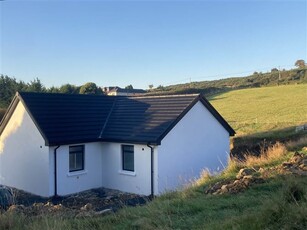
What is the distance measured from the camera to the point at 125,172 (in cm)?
1708

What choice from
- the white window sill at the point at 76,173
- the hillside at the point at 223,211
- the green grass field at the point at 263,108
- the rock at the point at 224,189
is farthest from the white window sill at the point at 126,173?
the green grass field at the point at 263,108

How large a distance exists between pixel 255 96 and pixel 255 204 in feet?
176

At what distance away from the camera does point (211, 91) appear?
231ft

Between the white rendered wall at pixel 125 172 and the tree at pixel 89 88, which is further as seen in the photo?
the tree at pixel 89 88

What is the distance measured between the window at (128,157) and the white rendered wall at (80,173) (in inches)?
60.3

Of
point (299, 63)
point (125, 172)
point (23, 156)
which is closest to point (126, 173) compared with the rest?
point (125, 172)

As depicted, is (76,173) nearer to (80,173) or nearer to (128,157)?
(80,173)

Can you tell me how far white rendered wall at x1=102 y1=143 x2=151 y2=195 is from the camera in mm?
16281

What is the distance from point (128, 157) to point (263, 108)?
3335 centimetres

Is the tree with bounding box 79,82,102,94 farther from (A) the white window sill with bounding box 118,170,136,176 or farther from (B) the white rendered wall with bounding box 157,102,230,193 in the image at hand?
(A) the white window sill with bounding box 118,170,136,176

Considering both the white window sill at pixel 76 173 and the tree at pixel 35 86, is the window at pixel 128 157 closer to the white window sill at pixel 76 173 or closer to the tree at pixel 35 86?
the white window sill at pixel 76 173

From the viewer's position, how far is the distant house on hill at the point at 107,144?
1627 cm

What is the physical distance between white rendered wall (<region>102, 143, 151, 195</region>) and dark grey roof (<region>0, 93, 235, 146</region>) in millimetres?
584

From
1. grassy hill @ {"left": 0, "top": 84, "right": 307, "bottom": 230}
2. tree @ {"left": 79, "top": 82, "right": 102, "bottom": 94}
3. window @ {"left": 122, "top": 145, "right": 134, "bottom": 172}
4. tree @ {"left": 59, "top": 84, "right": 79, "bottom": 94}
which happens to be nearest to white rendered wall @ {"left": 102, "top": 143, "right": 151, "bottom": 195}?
window @ {"left": 122, "top": 145, "right": 134, "bottom": 172}
